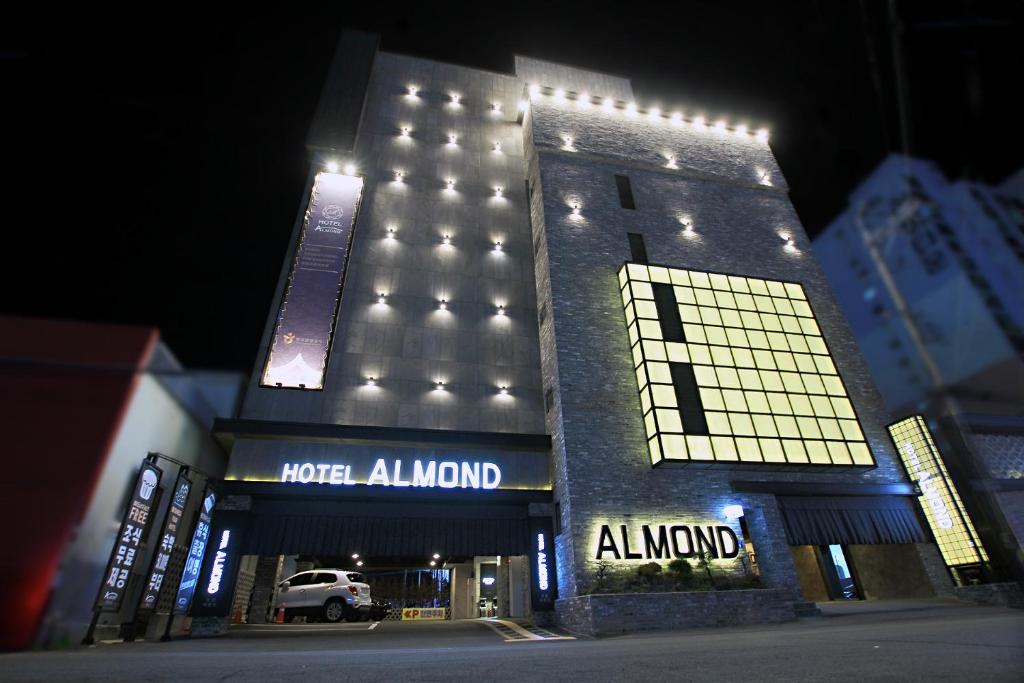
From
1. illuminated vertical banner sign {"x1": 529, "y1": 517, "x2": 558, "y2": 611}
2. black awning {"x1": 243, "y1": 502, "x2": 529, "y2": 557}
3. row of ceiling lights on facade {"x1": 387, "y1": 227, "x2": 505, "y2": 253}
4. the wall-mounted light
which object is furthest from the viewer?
row of ceiling lights on facade {"x1": 387, "y1": 227, "x2": 505, "y2": 253}

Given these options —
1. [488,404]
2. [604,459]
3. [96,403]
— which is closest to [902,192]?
[96,403]

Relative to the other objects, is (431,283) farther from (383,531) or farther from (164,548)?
(164,548)

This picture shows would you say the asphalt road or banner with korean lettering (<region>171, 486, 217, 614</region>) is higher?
banner with korean lettering (<region>171, 486, 217, 614</region>)

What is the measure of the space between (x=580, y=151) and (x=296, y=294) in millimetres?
15230

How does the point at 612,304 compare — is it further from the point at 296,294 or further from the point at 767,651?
the point at 767,651

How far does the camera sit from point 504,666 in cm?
581

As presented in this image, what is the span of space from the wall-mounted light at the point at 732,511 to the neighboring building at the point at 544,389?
5 cm

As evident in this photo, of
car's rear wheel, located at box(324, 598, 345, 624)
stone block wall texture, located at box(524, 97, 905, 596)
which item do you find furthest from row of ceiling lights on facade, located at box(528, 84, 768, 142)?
car's rear wheel, located at box(324, 598, 345, 624)

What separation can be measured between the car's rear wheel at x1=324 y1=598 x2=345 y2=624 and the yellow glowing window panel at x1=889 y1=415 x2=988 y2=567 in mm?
20673

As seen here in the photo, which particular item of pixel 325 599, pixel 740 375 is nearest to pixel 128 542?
pixel 325 599

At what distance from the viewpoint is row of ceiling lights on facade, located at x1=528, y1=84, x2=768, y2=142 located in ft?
85.8

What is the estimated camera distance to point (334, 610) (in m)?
16.1

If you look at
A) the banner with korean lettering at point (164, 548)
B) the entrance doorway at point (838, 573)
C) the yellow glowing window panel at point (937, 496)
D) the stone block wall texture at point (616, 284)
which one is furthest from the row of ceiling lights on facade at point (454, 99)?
the entrance doorway at point (838, 573)

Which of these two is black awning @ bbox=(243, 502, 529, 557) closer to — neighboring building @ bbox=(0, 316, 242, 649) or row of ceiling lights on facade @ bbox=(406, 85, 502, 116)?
neighboring building @ bbox=(0, 316, 242, 649)
